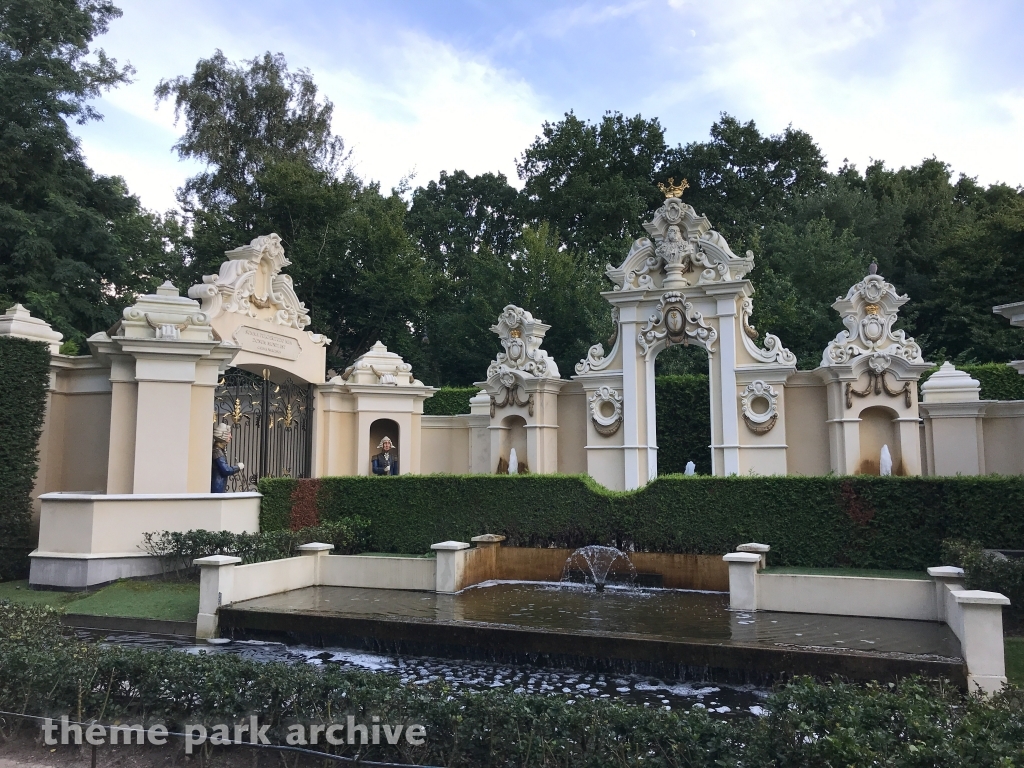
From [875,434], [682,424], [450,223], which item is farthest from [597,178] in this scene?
[875,434]

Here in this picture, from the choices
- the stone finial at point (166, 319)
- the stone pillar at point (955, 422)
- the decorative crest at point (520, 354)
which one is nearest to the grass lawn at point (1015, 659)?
the stone pillar at point (955, 422)

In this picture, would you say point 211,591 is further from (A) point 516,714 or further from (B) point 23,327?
(B) point 23,327

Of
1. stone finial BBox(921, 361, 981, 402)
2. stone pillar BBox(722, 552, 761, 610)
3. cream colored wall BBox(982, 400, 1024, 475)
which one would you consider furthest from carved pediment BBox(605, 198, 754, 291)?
stone pillar BBox(722, 552, 761, 610)

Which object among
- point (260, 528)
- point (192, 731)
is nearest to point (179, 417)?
point (260, 528)

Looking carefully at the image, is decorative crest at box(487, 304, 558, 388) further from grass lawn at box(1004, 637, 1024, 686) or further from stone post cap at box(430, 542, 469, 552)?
grass lawn at box(1004, 637, 1024, 686)

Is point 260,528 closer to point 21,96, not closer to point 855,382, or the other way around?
point 855,382

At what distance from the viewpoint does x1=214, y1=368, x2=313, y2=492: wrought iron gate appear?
17.7 metres

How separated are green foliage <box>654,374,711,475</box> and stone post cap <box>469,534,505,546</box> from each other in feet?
31.6

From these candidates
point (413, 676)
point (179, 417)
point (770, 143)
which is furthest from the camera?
point (770, 143)

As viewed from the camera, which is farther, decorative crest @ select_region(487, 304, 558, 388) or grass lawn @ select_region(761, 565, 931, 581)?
decorative crest @ select_region(487, 304, 558, 388)

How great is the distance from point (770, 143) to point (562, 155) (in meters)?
10.6

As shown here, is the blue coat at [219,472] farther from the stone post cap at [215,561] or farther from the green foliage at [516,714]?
the green foliage at [516,714]

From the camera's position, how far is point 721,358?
19.5 metres

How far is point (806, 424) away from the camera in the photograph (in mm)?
19562
